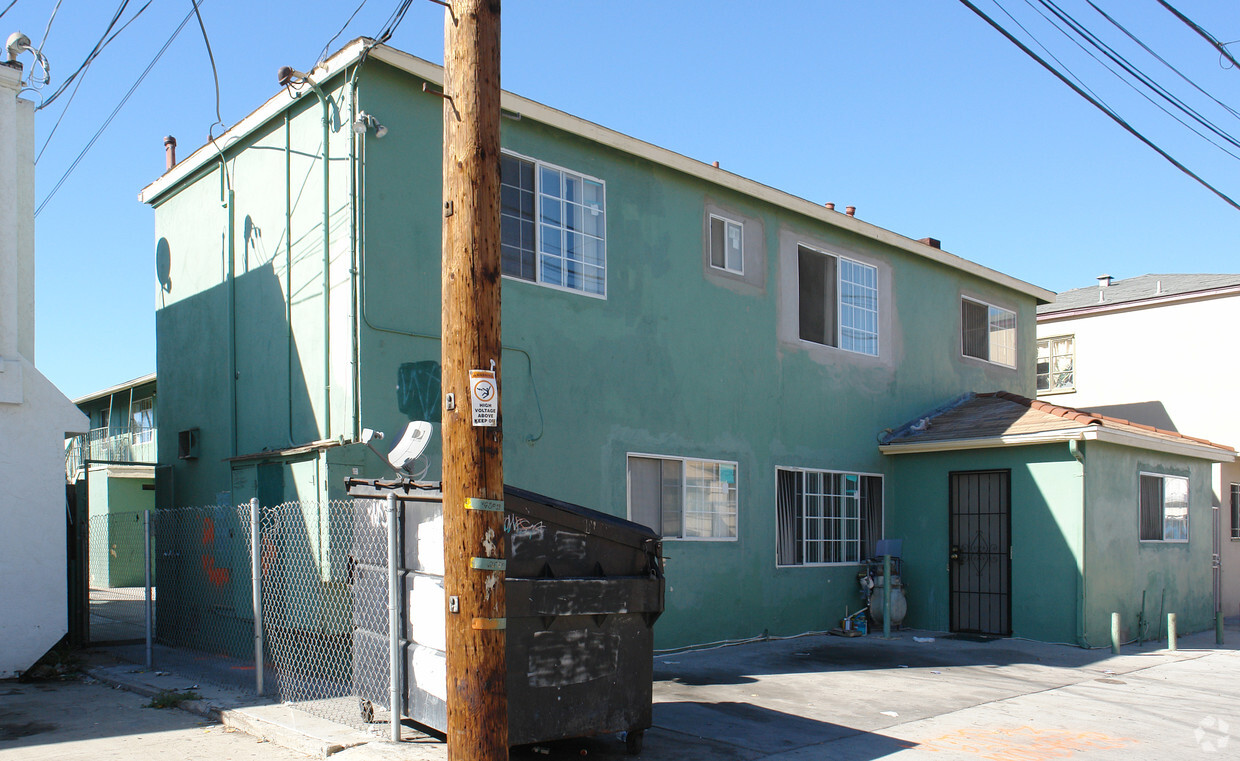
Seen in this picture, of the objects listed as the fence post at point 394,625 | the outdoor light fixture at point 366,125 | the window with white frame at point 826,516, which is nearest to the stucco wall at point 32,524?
the outdoor light fixture at point 366,125

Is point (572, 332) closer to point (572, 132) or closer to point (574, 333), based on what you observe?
point (574, 333)

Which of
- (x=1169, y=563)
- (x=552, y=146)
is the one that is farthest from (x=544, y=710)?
(x=1169, y=563)

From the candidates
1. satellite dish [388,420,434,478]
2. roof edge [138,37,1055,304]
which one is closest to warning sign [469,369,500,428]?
satellite dish [388,420,434,478]

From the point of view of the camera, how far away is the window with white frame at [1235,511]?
19.2 metres

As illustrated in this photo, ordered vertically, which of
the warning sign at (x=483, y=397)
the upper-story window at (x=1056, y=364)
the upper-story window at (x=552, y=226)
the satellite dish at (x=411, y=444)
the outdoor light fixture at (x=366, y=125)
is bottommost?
the satellite dish at (x=411, y=444)

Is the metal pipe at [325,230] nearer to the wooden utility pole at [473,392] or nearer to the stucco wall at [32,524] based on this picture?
the stucco wall at [32,524]

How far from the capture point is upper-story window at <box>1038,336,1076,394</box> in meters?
22.3

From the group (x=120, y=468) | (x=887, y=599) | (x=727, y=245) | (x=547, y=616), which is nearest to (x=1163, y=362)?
(x=887, y=599)

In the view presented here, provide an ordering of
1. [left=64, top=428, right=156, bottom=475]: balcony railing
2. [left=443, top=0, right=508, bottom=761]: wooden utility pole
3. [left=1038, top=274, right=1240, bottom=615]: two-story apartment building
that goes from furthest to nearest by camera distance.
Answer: [left=64, top=428, right=156, bottom=475]: balcony railing → [left=1038, top=274, right=1240, bottom=615]: two-story apartment building → [left=443, top=0, right=508, bottom=761]: wooden utility pole

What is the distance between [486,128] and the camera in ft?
16.2

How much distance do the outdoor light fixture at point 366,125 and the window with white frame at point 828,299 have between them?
22.6 ft

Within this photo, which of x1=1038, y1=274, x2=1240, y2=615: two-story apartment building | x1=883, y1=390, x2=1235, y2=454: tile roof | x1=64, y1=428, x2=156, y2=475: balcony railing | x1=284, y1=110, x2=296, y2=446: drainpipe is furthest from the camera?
x1=64, y1=428, x2=156, y2=475: balcony railing

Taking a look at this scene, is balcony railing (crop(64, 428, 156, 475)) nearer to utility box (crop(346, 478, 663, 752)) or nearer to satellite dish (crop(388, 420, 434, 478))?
satellite dish (crop(388, 420, 434, 478))

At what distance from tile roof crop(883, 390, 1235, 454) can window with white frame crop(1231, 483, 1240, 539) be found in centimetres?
420
